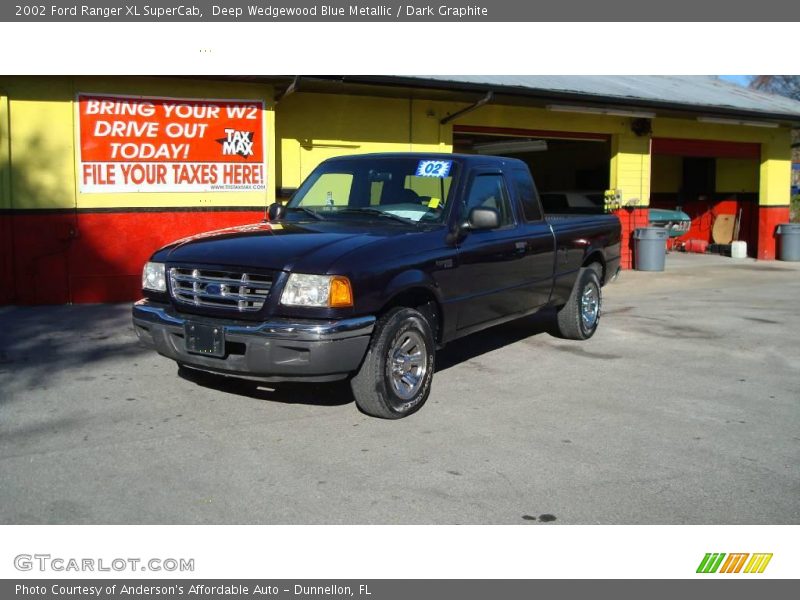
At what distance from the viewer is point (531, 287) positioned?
24.5 ft

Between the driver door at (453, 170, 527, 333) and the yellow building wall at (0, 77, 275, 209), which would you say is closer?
the driver door at (453, 170, 527, 333)

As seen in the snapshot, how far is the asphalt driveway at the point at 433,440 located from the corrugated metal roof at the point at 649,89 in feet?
19.7

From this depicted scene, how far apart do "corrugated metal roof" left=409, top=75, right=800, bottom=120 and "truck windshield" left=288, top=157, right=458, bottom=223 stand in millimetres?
5295

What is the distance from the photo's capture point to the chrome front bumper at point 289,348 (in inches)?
202

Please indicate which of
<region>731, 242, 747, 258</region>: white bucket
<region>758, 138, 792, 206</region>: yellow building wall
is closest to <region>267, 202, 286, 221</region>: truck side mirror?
<region>731, 242, 747, 258</region>: white bucket

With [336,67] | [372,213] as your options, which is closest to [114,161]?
[336,67]

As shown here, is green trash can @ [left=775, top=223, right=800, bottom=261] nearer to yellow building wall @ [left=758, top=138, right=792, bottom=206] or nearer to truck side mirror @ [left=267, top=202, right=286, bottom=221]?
yellow building wall @ [left=758, top=138, right=792, bottom=206]

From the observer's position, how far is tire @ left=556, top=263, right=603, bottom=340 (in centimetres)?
860

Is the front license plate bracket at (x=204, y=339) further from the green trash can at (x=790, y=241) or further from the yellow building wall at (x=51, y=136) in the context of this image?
the green trash can at (x=790, y=241)

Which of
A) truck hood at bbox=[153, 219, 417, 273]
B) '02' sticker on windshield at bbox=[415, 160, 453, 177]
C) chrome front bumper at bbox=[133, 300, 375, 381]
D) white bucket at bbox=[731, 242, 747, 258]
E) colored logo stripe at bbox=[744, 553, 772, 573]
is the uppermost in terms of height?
'02' sticker on windshield at bbox=[415, 160, 453, 177]

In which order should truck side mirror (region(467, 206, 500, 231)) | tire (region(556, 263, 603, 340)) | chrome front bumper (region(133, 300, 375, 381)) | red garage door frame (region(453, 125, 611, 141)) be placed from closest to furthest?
1. chrome front bumper (region(133, 300, 375, 381))
2. truck side mirror (region(467, 206, 500, 231))
3. tire (region(556, 263, 603, 340))
4. red garage door frame (region(453, 125, 611, 141))

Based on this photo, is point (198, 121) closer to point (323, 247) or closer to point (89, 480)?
point (323, 247)

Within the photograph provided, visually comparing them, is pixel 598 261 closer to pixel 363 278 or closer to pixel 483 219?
pixel 483 219

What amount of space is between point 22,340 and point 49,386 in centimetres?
201
